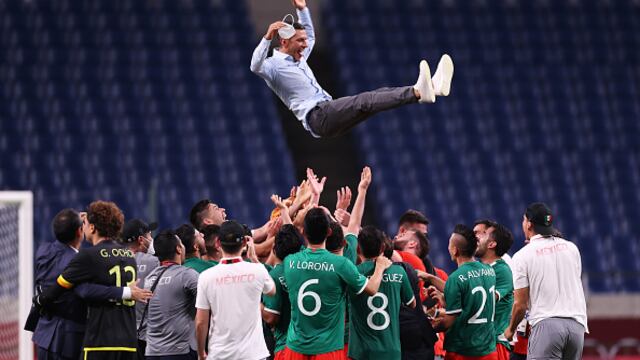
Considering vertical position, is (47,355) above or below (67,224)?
below

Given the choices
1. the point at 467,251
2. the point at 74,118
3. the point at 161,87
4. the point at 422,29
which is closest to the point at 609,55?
the point at 422,29

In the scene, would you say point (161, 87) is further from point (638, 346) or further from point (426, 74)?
point (426, 74)

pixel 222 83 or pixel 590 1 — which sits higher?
pixel 590 1

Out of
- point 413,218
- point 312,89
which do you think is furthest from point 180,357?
point 312,89

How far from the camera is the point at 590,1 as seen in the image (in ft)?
70.4

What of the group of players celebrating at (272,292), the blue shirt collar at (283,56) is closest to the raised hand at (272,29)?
the blue shirt collar at (283,56)

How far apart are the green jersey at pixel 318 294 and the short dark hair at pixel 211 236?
0.74 meters

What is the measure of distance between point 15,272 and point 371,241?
3528mm

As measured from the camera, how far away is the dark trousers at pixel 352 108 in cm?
785

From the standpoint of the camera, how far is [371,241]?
759 centimetres

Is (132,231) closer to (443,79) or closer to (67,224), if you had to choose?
(67,224)

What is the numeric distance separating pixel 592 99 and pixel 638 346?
221 inches

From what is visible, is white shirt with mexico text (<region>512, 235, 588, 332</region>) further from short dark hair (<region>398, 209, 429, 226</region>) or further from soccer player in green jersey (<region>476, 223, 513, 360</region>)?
short dark hair (<region>398, 209, 429, 226</region>)

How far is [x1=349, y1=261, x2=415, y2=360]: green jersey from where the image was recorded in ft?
25.0
